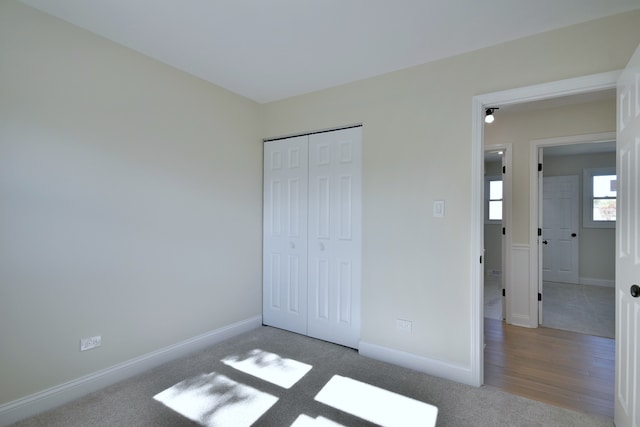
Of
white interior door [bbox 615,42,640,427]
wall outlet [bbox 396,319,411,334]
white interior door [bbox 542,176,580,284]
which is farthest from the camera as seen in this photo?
white interior door [bbox 542,176,580,284]

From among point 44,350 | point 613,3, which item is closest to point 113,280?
point 44,350

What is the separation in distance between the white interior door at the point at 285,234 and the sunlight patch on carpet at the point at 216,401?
1172 millimetres

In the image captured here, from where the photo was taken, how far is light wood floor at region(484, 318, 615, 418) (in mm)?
2263

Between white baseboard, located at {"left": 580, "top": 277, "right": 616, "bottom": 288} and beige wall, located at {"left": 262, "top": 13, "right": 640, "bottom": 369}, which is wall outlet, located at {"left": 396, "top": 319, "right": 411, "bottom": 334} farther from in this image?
white baseboard, located at {"left": 580, "top": 277, "right": 616, "bottom": 288}

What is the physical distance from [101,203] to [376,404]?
8.16ft

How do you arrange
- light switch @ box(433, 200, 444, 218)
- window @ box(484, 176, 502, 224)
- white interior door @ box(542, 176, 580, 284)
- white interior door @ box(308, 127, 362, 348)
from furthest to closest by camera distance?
window @ box(484, 176, 502, 224) → white interior door @ box(542, 176, 580, 284) → white interior door @ box(308, 127, 362, 348) → light switch @ box(433, 200, 444, 218)

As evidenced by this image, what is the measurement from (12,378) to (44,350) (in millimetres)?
194

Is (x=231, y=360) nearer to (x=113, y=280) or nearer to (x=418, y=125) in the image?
(x=113, y=280)

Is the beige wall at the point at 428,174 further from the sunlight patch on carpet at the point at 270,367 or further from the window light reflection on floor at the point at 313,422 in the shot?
the window light reflection on floor at the point at 313,422

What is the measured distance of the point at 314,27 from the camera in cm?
217

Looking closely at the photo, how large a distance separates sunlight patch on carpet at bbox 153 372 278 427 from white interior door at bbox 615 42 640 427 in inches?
83.0

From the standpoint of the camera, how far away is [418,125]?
2686 millimetres

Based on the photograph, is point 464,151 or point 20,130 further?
point 464,151

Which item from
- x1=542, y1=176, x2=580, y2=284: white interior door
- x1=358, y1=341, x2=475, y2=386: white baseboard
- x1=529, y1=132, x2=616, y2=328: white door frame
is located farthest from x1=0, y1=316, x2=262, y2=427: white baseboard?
x1=542, y1=176, x2=580, y2=284: white interior door
